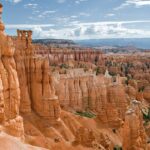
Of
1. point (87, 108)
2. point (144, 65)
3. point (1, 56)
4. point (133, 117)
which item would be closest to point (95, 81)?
point (87, 108)

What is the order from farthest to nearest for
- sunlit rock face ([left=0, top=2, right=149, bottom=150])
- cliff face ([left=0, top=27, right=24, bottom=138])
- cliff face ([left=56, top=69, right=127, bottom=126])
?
cliff face ([left=56, top=69, right=127, bottom=126]) → sunlit rock face ([left=0, top=2, right=149, bottom=150]) → cliff face ([left=0, top=27, right=24, bottom=138])

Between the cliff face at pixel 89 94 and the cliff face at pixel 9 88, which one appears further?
the cliff face at pixel 89 94

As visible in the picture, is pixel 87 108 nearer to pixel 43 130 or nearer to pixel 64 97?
pixel 64 97

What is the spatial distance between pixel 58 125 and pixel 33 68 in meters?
6.58

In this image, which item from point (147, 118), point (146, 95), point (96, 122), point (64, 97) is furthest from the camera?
point (146, 95)

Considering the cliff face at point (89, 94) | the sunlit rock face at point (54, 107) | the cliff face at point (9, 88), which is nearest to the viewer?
the cliff face at point (9, 88)

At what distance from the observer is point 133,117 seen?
31.1 meters

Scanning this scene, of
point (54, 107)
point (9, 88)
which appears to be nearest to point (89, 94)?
point (54, 107)

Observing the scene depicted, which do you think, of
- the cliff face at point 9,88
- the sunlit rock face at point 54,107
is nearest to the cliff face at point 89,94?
the sunlit rock face at point 54,107

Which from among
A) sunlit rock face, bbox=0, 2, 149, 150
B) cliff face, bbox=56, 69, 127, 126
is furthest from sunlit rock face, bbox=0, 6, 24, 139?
cliff face, bbox=56, 69, 127, 126

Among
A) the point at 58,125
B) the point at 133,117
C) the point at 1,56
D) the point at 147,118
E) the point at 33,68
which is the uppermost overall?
the point at 1,56

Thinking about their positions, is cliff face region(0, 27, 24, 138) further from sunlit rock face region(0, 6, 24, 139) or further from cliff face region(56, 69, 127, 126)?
cliff face region(56, 69, 127, 126)

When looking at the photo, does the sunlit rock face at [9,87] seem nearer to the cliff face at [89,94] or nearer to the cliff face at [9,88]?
the cliff face at [9,88]

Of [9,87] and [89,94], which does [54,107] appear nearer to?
[89,94]
